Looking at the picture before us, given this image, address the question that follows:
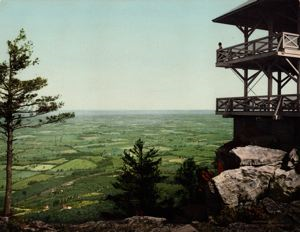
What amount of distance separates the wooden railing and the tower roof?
5.01m

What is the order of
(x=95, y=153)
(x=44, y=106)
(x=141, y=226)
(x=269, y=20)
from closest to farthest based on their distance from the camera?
(x=141, y=226) < (x=269, y=20) < (x=44, y=106) < (x=95, y=153)

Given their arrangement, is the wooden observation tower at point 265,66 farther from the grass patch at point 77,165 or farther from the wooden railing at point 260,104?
the grass patch at point 77,165

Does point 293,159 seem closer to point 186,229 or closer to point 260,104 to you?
point 260,104

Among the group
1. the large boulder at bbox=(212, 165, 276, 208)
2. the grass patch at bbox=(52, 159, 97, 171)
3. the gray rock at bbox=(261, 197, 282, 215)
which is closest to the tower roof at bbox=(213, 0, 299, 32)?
the large boulder at bbox=(212, 165, 276, 208)

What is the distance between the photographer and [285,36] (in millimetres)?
20312

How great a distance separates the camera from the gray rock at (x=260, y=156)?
784 inches

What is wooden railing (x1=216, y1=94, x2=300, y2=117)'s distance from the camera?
20312mm

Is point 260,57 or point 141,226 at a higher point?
point 260,57

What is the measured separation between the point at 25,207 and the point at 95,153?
48222 millimetres

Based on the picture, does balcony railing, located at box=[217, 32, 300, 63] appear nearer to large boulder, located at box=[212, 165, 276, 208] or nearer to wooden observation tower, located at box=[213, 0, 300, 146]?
wooden observation tower, located at box=[213, 0, 300, 146]

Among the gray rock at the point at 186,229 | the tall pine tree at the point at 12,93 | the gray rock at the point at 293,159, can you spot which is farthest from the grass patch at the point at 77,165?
the gray rock at the point at 186,229

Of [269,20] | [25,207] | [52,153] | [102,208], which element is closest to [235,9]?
[269,20]

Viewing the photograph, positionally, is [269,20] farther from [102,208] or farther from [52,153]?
[52,153]

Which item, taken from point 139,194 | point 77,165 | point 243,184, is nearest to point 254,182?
point 243,184
